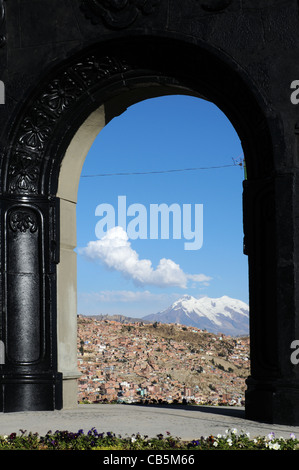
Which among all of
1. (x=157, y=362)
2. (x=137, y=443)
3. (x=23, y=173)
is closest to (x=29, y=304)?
(x=23, y=173)

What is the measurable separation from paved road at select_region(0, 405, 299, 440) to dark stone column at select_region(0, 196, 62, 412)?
38 cm

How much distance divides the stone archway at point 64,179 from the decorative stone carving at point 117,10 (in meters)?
0.26

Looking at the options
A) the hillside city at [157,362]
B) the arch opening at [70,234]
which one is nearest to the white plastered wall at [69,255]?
the arch opening at [70,234]

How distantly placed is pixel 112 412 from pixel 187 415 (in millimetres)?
1056

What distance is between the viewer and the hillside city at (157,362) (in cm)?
1919

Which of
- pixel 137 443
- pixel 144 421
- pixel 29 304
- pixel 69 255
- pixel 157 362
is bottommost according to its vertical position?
pixel 157 362

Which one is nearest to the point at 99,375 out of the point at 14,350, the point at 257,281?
the point at 14,350

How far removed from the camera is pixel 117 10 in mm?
10688

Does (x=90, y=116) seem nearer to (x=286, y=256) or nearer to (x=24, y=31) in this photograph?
(x=24, y=31)

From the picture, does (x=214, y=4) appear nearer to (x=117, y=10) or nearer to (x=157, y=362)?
(x=117, y=10)

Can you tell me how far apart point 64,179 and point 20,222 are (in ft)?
3.07

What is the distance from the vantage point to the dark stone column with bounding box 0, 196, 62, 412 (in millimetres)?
10711

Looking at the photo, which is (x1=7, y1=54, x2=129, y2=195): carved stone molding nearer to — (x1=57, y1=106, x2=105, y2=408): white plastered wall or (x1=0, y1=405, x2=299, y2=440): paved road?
(x1=57, y1=106, x2=105, y2=408): white plastered wall

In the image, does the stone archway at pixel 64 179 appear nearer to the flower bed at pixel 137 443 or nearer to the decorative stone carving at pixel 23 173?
the decorative stone carving at pixel 23 173
